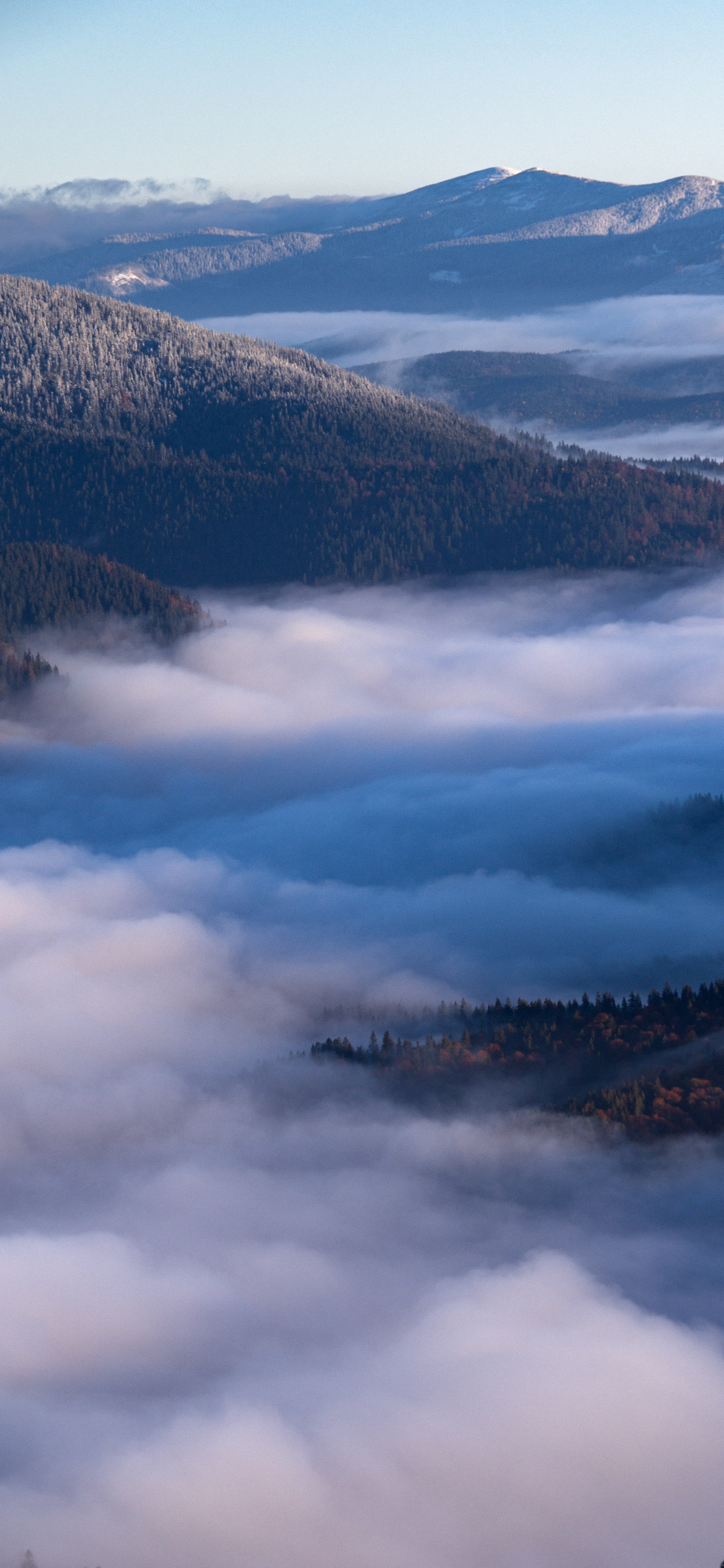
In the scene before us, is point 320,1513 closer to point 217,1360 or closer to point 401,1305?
point 217,1360

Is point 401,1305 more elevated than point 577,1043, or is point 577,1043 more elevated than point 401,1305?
point 577,1043

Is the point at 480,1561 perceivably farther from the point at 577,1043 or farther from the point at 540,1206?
the point at 577,1043

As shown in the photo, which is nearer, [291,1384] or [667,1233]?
[291,1384]

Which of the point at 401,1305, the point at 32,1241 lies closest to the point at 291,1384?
the point at 401,1305

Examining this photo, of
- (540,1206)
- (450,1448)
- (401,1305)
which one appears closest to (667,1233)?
(540,1206)

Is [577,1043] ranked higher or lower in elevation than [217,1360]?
higher

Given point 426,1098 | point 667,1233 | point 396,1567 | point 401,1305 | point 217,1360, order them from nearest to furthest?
point 396,1567
point 217,1360
point 401,1305
point 667,1233
point 426,1098

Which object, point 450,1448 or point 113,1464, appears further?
point 450,1448

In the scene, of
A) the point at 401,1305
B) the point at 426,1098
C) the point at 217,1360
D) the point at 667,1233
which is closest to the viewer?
the point at 217,1360

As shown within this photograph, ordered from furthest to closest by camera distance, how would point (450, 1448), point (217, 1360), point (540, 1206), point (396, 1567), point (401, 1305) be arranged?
point (540, 1206)
point (401, 1305)
point (217, 1360)
point (450, 1448)
point (396, 1567)
